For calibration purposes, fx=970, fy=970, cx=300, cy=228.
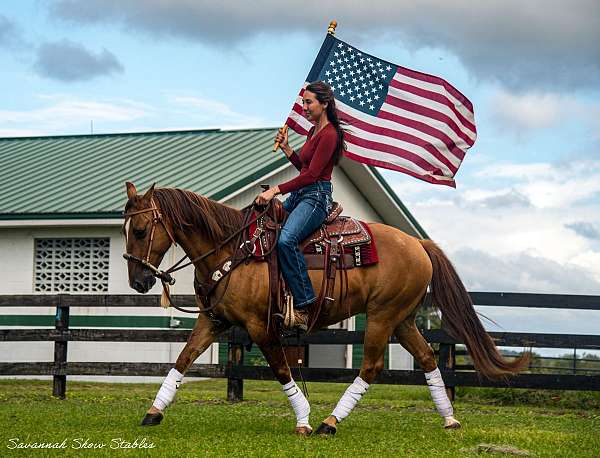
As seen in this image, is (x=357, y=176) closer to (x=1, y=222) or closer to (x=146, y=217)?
(x=1, y=222)

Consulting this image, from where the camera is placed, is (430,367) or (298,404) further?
(430,367)

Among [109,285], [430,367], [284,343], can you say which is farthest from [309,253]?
[109,285]

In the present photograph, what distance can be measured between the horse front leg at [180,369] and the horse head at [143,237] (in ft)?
2.36

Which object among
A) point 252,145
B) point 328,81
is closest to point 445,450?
point 328,81

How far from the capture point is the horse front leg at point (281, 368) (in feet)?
28.6

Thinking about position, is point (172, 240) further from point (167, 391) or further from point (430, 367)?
point (430, 367)

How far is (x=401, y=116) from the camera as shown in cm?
1127

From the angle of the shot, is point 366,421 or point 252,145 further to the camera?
point 252,145

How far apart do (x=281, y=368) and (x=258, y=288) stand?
2.52 feet

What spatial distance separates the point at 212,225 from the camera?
8.96m

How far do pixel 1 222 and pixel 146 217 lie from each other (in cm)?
1195

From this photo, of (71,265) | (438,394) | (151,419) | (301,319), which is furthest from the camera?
(71,265)

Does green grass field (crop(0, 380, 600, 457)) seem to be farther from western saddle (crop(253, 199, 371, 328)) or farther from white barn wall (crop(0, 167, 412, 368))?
white barn wall (crop(0, 167, 412, 368))

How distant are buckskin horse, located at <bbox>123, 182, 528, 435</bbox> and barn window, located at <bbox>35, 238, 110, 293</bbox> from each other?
10.9 meters
